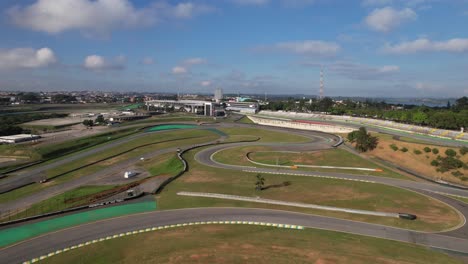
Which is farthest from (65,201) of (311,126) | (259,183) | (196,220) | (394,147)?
(311,126)

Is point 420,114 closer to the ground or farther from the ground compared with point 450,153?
farther from the ground

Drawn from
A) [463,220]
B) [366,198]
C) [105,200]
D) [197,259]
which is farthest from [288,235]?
[105,200]

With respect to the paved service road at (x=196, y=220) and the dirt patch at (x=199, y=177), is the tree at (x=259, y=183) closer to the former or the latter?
the dirt patch at (x=199, y=177)

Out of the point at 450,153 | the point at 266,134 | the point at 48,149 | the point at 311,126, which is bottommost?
the point at 48,149

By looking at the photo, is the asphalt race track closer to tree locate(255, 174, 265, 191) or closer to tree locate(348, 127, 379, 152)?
tree locate(255, 174, 265, 191)

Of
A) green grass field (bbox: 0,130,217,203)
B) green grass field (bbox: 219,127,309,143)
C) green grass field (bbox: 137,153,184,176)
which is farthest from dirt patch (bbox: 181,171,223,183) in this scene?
green grass field (bbox: 219,127,309,143)

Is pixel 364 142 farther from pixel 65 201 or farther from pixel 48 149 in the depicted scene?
pixel 48 149

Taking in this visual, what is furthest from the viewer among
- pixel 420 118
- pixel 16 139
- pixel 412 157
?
pixel 420 118
